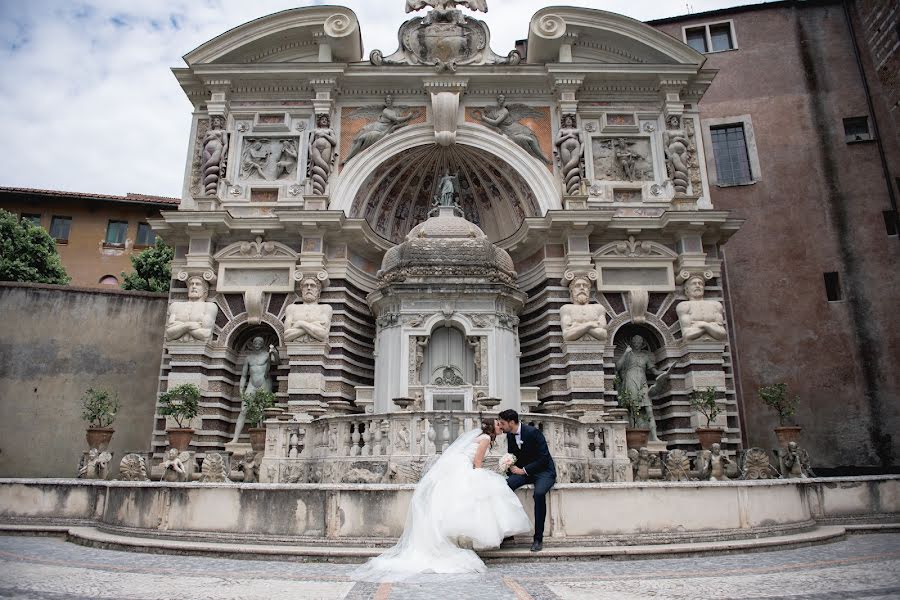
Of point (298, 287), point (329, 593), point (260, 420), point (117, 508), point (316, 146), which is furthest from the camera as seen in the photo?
point (316, 146)

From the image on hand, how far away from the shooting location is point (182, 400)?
1727 centimetres

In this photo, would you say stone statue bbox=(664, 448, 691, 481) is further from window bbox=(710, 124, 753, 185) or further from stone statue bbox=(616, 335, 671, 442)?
window bbox=(710, 124, 753, 185)

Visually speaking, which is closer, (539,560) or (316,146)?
(539,560)

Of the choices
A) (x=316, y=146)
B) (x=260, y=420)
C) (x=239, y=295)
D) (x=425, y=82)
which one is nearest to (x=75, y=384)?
(x=239, y=295)

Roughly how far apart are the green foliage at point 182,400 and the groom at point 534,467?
11683 mm

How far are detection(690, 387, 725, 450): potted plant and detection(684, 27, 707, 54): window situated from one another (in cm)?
1566

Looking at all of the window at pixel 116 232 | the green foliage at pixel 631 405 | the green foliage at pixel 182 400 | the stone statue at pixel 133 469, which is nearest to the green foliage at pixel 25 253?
the window at pixel 116 232

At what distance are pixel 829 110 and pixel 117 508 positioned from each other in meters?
26.1

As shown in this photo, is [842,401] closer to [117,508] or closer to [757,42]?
[757,42]

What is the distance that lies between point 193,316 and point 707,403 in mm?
14532

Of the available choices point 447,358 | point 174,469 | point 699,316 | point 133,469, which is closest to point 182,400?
point 133,469

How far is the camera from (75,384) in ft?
65.1

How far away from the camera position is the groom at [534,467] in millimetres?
7648

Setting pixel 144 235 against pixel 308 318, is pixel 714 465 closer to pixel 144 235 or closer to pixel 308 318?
pixel 308 318
